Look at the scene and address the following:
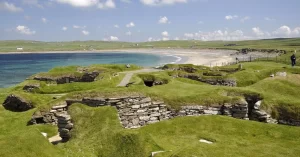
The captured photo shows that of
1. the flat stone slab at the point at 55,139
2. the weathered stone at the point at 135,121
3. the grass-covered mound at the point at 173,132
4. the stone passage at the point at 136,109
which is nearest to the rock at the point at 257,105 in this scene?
the grass-covered mound at the point at 173,132

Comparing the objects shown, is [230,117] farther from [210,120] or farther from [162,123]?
[162,123]

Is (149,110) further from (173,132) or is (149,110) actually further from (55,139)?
(55,139)

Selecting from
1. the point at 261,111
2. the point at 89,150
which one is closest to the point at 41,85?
the point at 89,150

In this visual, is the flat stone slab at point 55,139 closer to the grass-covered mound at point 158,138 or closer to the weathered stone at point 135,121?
the grass-covered mound at point 158,138

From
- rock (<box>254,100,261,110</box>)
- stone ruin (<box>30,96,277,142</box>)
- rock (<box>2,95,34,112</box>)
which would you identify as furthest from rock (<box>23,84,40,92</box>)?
rock (<box>254,100,261,110</box>)

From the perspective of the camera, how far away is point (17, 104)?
105 ft

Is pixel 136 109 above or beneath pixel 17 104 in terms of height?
above

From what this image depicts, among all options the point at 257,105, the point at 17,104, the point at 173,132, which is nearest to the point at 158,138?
the point at 173,132

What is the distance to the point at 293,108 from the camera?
24.0 meters

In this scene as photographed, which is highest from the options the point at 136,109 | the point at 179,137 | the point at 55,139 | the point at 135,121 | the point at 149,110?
the point at 136,109

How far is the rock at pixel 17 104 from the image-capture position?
31.6m

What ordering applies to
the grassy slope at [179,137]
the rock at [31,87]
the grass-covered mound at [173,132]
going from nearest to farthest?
the grass-covered mound at [173,132]
the grassy slope at [179,137]
the rock at [31,87]

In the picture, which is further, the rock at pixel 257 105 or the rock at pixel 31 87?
the rock at pixel 31 87

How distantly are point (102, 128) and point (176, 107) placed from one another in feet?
25.1
